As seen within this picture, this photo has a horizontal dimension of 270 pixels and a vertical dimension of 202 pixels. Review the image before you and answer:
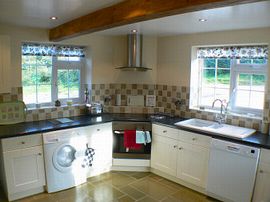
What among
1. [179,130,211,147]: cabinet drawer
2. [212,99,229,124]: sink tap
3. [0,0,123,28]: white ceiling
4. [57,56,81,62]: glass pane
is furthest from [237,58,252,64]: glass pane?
[57,56,81,62]: glass pane

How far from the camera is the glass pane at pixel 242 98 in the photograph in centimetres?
348

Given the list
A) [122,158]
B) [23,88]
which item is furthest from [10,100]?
[122,158]

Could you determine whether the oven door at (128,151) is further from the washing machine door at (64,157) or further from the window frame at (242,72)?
the window frame at (242,72)

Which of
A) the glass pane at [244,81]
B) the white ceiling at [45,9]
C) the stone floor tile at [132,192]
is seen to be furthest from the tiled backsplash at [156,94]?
the white ceiling at [45,9]

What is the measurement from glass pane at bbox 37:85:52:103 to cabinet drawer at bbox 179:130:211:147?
215 cm

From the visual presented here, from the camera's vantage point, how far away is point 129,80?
168 inches

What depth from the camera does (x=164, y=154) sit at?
11.7 ft

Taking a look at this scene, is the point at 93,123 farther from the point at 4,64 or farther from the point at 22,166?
the point at 4,64

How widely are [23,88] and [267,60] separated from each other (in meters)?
3.43

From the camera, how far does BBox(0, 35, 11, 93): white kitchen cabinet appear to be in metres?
2.96

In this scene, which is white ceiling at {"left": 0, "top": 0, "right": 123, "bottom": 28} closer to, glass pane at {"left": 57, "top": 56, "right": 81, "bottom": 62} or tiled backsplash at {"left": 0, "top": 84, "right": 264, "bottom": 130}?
glass pane at {"left": 57, "top": 56, "right": 81, "bottom": 62}

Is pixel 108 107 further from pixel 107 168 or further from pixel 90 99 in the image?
pixel 107 168

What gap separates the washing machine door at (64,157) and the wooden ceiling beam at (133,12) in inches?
58.1

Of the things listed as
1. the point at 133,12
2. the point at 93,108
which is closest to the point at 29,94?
the point at 93,108
